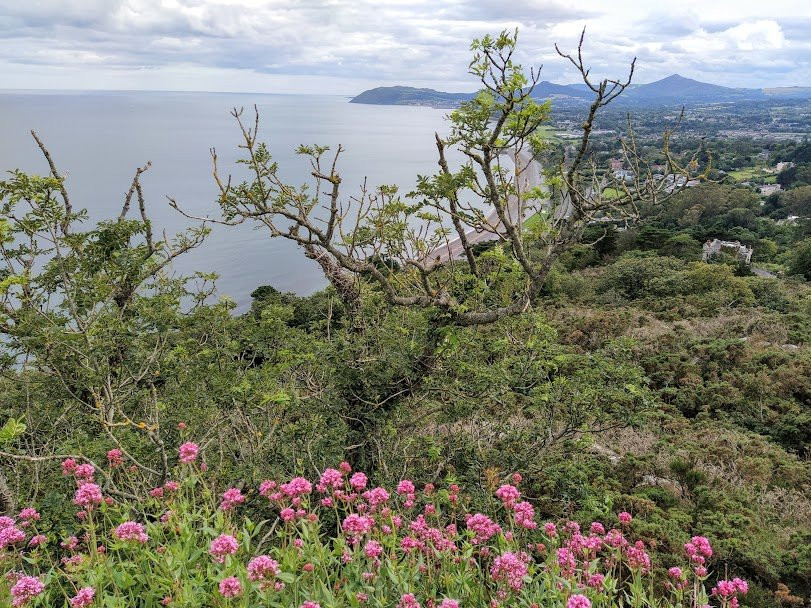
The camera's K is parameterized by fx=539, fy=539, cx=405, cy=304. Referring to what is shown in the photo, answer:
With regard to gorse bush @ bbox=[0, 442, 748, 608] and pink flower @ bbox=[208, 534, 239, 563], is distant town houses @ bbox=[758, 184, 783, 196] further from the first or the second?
pink flower @ bbox=[208, 534, 239, 563]

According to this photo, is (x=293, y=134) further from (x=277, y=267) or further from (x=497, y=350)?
(x=497, y=350)

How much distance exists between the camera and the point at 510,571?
2.25m

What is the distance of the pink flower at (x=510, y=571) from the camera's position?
223cm

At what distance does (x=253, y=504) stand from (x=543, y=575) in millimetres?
2560

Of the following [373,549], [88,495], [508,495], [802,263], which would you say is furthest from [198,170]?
[373,549]

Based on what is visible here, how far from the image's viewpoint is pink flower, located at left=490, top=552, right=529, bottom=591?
223 centimetres

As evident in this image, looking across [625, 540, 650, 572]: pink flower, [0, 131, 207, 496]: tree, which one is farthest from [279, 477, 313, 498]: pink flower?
[0, 131, 207, 496]: tree

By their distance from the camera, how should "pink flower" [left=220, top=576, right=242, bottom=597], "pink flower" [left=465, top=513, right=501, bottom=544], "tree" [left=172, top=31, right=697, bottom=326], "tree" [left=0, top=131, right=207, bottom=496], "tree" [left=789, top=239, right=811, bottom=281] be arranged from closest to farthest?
"pink flower" [left=220, top=576, right=242, bottom=597]
"pink flower" [left=465, top=513, right=501, bottom=544]
"tree" [left=172, top=31, right=697, bottom=326]
"tree" [left=0, top=131, right=207, bottom=496]
"tree" [left=789, top=239, right=811, bottom=281]

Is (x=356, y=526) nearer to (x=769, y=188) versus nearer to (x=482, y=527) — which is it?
(x=482, y=527)

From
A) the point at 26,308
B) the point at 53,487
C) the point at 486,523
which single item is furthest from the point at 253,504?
the point at 26,308

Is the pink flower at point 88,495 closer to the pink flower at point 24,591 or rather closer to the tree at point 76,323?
the pink flower at point 24,591

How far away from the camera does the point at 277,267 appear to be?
104 ft

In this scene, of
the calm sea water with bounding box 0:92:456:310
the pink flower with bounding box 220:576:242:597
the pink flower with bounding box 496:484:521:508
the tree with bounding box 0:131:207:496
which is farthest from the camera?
the calm sea water with bounding box 0:92:456:310

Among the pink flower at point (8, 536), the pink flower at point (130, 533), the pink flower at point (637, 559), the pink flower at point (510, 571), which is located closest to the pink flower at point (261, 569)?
the pink flower at point (130, 533)
